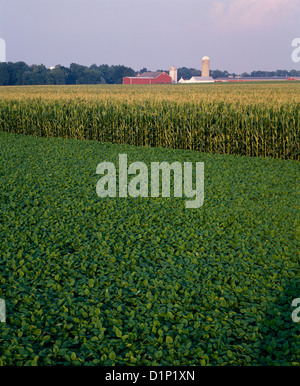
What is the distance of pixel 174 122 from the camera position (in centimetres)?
1134

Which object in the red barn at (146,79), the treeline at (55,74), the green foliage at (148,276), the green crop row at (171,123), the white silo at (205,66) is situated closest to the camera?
the green foliage at (148,276)

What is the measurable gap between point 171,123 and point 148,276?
309 inches

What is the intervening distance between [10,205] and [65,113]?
8.10 meters

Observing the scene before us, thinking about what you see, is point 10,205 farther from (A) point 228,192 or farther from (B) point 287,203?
(B) point 287,203

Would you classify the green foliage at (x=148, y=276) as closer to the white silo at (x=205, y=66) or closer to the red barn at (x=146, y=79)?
the red barn at (x=146, y=79)

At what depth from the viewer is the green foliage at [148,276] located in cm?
289

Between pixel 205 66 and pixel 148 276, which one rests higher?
pixel 205 66

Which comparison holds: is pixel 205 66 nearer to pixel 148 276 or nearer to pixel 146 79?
pixel 146 79

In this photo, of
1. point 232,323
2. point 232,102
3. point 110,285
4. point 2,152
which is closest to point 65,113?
point 2,152

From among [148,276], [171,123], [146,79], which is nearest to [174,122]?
[171,123]

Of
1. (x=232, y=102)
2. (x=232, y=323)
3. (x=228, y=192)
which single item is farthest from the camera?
(x=232, y=102)

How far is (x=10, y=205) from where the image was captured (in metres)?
6.11

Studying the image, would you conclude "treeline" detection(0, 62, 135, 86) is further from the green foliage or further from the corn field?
the green foliage

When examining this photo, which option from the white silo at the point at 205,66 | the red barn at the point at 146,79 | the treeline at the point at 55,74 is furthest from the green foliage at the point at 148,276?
the white silo at the point at 205,66
